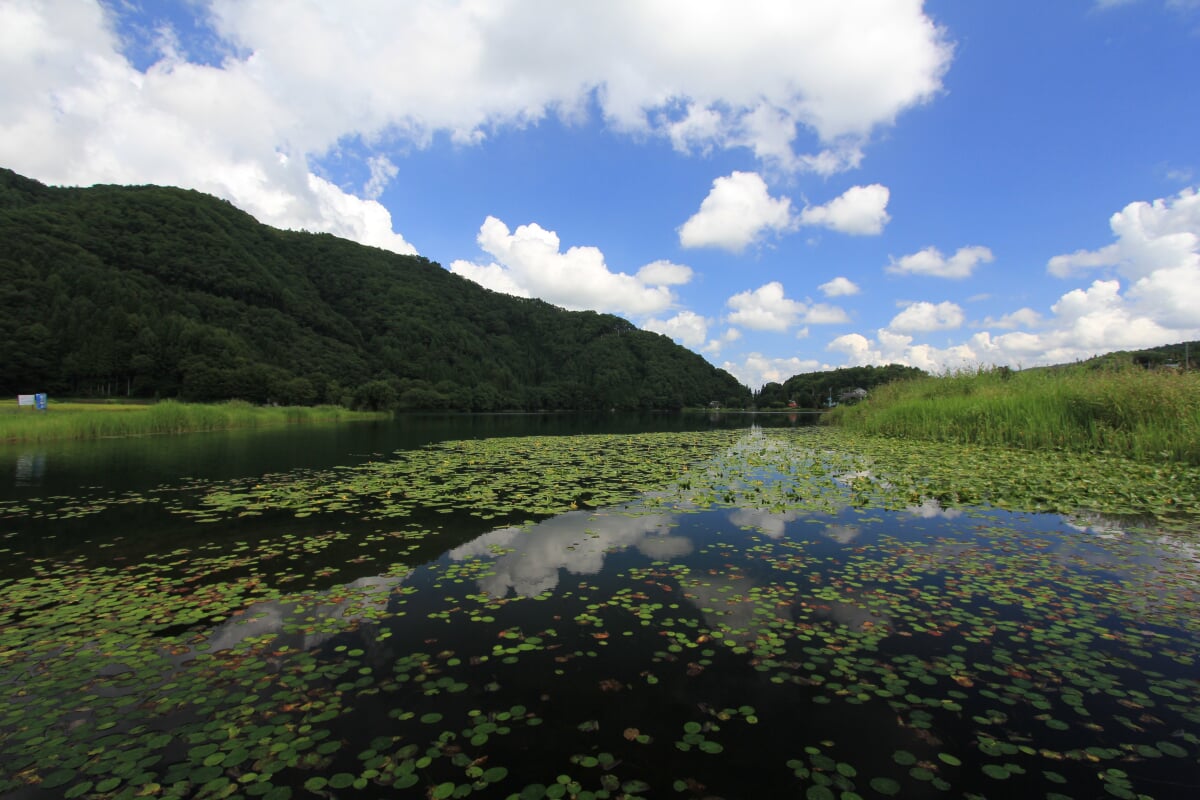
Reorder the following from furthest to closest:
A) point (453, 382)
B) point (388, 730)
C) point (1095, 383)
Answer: point (453, 382) → point (1095, 383) → point (388, 730)

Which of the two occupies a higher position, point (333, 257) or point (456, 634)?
point (333, 257)

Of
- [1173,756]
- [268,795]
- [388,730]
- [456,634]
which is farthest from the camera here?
[456,634]

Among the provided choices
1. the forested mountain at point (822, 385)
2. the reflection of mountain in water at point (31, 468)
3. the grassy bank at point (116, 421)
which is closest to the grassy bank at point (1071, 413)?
the reflection of mountain in water at point (31, 468)

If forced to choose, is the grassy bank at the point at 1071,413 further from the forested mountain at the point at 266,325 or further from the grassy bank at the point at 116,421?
the forested mountain at the point at 266,325

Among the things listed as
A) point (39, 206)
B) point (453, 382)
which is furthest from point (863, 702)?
point (39, 206)

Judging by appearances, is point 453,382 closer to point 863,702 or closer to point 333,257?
point 333,257

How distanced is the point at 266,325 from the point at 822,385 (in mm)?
125861

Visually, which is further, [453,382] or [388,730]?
[453,382]

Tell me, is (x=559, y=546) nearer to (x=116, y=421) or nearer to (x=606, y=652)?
(x=606, y=652)

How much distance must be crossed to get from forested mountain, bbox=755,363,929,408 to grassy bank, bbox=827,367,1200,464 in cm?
9574

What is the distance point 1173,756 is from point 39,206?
140905mm

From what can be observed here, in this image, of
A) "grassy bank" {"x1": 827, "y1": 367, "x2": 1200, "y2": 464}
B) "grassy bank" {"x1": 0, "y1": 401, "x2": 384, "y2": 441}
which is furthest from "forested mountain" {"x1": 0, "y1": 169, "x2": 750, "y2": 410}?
"grassy bank" {"x1": 827, "y1": 367, "x2": 1200, "y2": 464}

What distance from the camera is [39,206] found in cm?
9106

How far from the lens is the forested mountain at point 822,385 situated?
118812 mm
